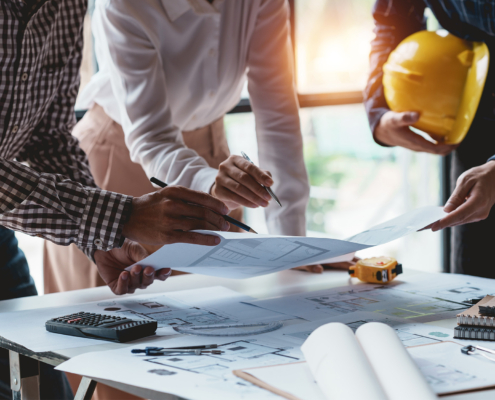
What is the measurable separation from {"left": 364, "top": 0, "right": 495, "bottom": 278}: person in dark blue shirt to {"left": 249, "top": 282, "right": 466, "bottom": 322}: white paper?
43cm

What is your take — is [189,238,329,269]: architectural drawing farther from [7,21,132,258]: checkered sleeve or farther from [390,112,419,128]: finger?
[390,112,419,128]: finger

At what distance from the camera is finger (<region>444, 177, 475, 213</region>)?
Answer: 1.07 m

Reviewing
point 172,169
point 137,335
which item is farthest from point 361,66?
point 137,335

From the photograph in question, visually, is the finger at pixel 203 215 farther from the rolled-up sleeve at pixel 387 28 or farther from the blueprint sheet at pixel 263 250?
the rolled-up sleeve at pixel 387 28

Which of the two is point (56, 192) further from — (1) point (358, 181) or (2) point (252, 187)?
(1) point (358, 181)

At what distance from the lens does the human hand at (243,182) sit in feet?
3.43

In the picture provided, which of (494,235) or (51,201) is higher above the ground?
(51,201)

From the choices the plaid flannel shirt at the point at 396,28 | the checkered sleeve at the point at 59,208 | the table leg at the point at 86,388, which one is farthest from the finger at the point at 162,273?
the plaid flannel shirt at the point at 396,28

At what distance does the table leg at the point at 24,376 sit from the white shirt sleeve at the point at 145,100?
1.74ft

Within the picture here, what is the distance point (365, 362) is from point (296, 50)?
8.06 feet

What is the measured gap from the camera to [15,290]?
1222 millimetres

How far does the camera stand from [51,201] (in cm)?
92

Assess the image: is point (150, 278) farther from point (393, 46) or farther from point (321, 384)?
point (393, 46)

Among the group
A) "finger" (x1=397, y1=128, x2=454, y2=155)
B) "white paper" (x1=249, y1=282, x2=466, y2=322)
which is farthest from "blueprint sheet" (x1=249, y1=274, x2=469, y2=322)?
"finger" (x1=397, y1=128, x2=454, y2=155)
